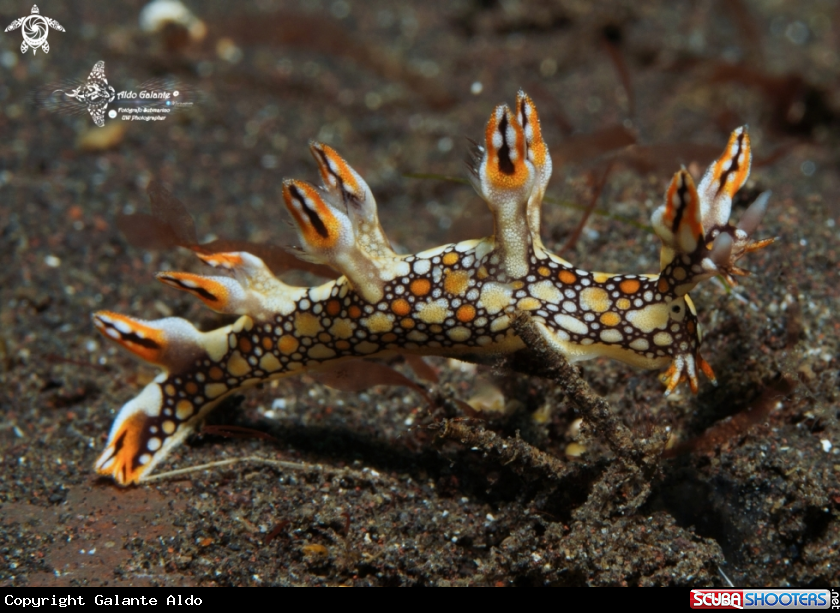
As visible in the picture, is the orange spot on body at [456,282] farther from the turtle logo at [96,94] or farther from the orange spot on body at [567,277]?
the turtle logo at [96,94]

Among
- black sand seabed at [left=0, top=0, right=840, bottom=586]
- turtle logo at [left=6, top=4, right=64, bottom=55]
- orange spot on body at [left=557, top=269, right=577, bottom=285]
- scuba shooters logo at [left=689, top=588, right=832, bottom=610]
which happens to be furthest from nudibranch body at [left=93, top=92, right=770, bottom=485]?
turtle logo at [left=6, top=4, right=64, bottom=55]

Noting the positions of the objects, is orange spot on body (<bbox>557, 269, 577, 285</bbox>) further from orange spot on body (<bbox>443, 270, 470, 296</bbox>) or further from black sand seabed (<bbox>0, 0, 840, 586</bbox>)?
black sand seabed (<bbox>0, 0, 840, 586</bbox>)

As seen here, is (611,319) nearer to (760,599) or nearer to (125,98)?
(760,599)

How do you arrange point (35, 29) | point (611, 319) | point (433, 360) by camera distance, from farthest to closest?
point (35, 29) < point (433, 360) < point (611, 319)

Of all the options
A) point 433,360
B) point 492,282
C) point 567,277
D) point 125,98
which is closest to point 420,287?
point 492,282

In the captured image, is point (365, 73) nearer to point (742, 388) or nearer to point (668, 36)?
point (668, 36)

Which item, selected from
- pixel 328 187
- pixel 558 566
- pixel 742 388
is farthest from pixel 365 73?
pixel 558 566
